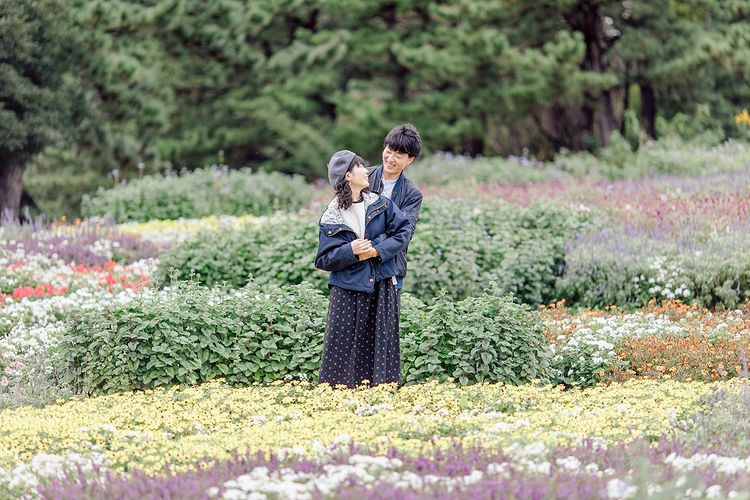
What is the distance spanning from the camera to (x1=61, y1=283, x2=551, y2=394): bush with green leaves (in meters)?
7.23

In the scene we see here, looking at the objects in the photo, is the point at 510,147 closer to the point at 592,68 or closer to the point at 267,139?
the point at 592,68

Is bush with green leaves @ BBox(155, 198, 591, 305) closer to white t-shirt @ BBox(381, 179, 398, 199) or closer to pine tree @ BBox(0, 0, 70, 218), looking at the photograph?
white t-shirt @ BBox(381, 179, 398, 199)

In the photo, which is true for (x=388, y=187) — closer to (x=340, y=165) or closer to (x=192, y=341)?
(x=340, y=165)

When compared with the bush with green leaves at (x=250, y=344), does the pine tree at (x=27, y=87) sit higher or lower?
higher

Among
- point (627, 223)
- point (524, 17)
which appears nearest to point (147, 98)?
point (524, 17)

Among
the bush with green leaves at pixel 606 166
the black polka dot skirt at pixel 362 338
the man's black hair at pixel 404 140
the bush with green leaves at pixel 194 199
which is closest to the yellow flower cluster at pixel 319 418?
the black polka dot skirt at pixel 362 338

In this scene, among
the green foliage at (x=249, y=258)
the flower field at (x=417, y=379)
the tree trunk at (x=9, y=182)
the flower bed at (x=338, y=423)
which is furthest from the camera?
the tree trunk at (x=9, y=182)

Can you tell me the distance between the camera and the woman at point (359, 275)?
21.5 feet

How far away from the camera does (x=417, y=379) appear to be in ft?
24.0

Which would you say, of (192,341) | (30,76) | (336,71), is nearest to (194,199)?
(30,76)

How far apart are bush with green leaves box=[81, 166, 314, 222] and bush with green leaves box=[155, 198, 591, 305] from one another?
5.21 meters

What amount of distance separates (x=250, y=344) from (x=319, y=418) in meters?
1.74

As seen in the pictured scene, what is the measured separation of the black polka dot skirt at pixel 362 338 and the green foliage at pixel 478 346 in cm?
47

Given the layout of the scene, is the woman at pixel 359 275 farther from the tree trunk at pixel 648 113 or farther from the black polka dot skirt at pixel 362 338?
the tree trunk at pixel 648 113
